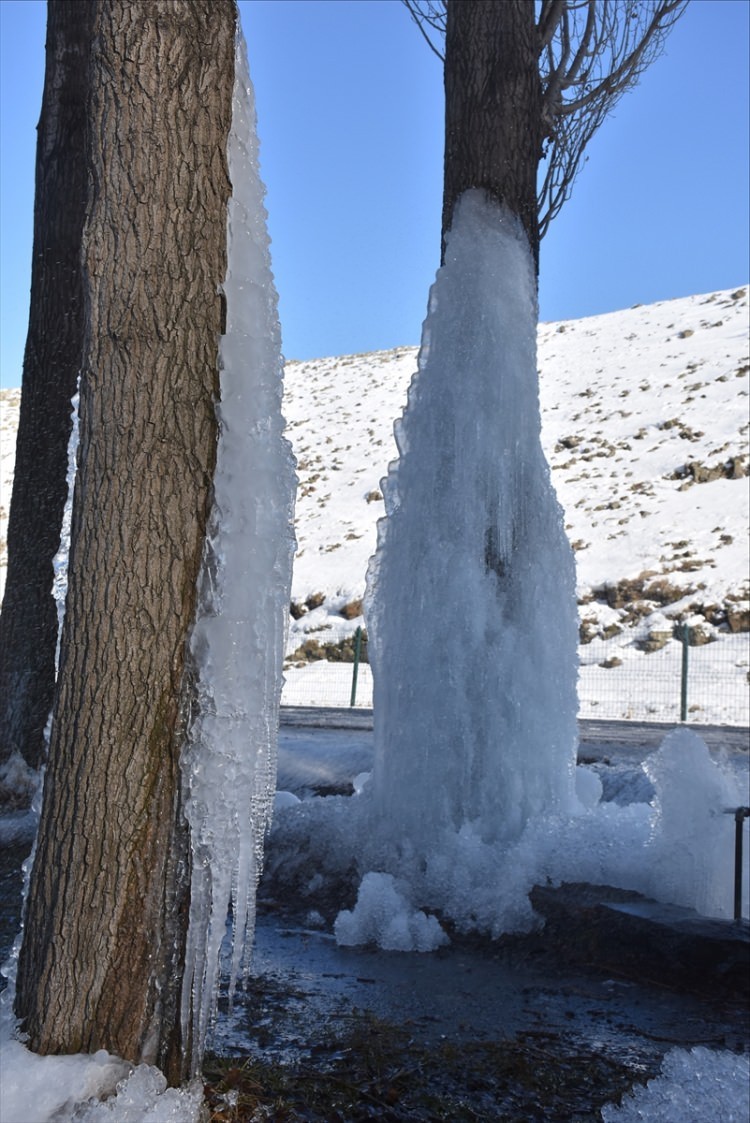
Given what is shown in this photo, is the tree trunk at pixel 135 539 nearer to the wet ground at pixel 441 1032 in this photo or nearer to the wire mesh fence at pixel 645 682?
the wet ground at pixel 441 1032

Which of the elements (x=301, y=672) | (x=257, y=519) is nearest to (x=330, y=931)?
(x=257, y=519)

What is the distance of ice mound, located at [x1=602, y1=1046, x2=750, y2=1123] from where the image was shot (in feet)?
8.77

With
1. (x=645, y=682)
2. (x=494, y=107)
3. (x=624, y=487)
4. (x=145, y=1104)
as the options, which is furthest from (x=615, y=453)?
(x=145, y=1104)

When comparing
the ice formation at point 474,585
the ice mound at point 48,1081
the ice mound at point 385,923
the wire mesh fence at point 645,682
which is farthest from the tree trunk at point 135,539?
the wire mesh fence at point 645,682

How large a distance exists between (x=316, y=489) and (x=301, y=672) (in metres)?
15.6

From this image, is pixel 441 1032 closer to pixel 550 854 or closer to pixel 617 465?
pixel 550 854

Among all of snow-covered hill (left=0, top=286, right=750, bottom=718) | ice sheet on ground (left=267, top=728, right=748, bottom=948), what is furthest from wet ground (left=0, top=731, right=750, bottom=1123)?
snow-covered hill (left=0, top=286, right=750, bottom=718)

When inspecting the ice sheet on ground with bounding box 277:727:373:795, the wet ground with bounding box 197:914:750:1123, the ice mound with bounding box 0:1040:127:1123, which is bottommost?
the wet ground with bounding box 197:914:750:1123

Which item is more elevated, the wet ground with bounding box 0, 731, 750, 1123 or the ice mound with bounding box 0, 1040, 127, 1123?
the ice mound with bounding box 0, 1040, 127, 1123

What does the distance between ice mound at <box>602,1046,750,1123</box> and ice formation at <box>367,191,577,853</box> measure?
6.74 ft

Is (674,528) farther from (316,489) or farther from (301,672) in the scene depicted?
(316,489)

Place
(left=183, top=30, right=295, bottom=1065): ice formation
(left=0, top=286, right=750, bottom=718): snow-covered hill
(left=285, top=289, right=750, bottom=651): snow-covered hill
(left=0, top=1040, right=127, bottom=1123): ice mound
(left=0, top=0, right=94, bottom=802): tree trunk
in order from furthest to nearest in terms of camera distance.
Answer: (left=285, top=289, right=750, bottom=651): snow-covered hill
(left=0, top=286, right=750, bottom=718): snow-covered hill
(left=0, top=0, right=94, bottom=802): tree trunk
(left=183, top=30, right=295, bottom=1065): ice formation
(left=0, top=1040, right=127, bottom=1123): ice mound

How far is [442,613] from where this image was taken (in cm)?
533

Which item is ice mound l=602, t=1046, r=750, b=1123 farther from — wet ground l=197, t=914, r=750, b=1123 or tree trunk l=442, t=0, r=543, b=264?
tree trunk l=442, t=0, r=543, b=264
